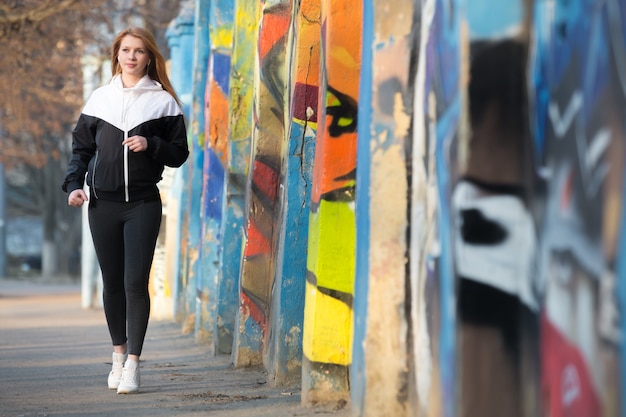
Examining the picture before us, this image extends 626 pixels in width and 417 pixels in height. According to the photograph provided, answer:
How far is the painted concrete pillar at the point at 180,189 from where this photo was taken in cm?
1427

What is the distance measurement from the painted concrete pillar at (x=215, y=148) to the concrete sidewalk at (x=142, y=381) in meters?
0.64

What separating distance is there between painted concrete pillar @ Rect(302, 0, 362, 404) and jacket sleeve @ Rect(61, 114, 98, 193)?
152 cm

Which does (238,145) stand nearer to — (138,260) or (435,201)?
(138,260)

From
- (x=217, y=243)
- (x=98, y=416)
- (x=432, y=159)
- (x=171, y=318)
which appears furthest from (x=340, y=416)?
(x=171, y=318)

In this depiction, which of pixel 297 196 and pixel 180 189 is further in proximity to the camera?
pixel 180 189

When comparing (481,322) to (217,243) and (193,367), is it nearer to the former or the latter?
(193,367)

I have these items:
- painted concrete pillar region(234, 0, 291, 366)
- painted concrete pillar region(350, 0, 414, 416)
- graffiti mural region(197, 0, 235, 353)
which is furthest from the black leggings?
graffiti mural region(197, 0, 235, 353)

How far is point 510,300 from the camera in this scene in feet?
13.8

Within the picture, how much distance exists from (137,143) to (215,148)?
4.09 meters

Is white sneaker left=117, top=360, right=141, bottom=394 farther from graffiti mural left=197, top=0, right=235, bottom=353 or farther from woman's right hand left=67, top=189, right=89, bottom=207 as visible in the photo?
graffiti mural left=197, top=0, right=235, bottom=353

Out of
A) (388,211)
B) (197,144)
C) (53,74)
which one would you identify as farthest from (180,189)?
(388,211)

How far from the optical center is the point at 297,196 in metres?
7.30

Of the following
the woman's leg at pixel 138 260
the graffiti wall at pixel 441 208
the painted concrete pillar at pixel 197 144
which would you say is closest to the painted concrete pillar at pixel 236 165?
the graffiti wall at pixel 441 208

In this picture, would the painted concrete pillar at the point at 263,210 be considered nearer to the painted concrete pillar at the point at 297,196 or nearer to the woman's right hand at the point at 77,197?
the painted concrete pillar at the point at 297,196
